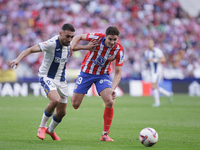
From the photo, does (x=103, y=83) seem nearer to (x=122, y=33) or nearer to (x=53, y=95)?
(x=53, y=95)

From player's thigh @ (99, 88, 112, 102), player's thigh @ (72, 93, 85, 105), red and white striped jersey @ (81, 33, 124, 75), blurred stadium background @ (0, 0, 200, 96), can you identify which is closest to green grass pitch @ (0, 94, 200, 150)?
player's thigh @ (72, 93, 85, 105)

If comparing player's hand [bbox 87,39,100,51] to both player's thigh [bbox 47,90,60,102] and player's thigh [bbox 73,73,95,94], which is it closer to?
player's thigh [bbox 73,73,95,94]

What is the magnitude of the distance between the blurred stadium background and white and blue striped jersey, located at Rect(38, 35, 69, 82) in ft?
42.4

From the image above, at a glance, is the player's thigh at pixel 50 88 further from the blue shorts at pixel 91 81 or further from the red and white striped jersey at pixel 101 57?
the red and white striped jersey at pixel 101 57

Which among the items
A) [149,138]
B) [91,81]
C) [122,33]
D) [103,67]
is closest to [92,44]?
[103,67]

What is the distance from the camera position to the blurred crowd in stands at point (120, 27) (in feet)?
73.4

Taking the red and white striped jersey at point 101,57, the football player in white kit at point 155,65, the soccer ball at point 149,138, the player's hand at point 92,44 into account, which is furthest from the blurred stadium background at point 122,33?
the soccer ball at point 149,138

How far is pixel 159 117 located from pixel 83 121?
2.41m

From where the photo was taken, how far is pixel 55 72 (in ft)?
21.8

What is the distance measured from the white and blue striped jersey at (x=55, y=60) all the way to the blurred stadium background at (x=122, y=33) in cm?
1293

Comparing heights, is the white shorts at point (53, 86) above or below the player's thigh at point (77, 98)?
above

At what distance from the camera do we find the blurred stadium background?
2034 centimetres

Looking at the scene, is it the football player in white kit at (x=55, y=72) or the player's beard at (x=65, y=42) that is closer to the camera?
the football player in white kit at (x=55, y=72)

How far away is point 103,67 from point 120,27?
772 inches
